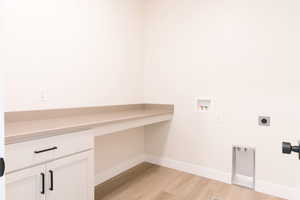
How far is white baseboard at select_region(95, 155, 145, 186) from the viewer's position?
93.0 inches

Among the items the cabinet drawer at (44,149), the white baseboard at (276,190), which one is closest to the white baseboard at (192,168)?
the white baseboard at (276,190)

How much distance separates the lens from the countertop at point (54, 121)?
4.12 ft

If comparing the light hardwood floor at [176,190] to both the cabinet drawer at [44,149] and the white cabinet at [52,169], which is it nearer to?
the white cabinet at [52,169]

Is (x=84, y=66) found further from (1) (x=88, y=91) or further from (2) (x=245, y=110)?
(2) (x=245, y=110)

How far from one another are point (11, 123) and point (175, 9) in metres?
2.39

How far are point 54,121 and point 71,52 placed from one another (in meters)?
0.77

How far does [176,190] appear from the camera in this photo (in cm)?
222

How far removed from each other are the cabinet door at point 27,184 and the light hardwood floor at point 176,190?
89cm

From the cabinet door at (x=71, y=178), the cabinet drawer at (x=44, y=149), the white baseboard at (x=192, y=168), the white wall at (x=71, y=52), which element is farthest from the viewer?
the white baseboard at (x=192, y=168)

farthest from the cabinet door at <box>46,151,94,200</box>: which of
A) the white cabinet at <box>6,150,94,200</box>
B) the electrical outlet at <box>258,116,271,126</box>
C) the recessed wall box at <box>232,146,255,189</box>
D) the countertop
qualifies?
the electrical outlet at <box>258,116,271,126</box>

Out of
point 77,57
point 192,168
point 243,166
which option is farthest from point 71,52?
point 243,166

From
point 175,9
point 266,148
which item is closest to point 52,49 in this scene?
point 175,9

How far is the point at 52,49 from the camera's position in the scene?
1883 millimetres

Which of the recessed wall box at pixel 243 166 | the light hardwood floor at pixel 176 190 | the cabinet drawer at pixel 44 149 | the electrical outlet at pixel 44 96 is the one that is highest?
the electrical outlet at pixel 44 96
